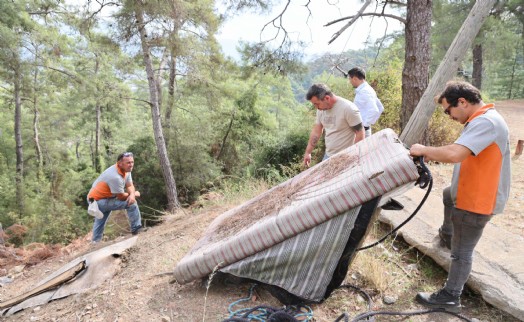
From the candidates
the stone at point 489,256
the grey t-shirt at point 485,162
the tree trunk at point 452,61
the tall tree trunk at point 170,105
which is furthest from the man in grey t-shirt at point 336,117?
the tall tree trunk at point 170,105

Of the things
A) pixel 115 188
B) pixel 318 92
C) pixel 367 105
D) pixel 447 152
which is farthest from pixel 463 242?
pixel 115 188

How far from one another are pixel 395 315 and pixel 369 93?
131 inches

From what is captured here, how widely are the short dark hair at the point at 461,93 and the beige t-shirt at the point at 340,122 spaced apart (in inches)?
67.3

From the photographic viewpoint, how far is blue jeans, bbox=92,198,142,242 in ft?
18.1

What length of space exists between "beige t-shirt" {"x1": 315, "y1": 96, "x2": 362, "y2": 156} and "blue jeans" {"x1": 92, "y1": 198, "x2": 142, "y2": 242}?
3454 millimetres

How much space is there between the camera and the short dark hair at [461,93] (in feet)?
7.89

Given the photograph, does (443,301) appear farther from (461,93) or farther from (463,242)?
(461,93)

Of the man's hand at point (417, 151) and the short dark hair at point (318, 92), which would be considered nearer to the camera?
the man's hand at point (417, 151)

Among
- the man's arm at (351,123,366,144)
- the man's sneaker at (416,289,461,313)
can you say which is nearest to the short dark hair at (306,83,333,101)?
the man's arm at (351,123,366,144)

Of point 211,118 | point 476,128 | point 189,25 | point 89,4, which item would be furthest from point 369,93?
point 211,118

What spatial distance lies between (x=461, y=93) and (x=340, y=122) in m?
1.94

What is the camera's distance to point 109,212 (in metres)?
5.83

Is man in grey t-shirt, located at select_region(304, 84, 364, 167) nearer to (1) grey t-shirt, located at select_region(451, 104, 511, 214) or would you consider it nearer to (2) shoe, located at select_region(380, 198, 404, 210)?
(2) shoe, located at select_region(380, 198, 404, 210)

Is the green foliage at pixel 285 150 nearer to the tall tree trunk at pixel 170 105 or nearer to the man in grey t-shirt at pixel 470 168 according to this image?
the tall tree trunk at pixel 170 105
